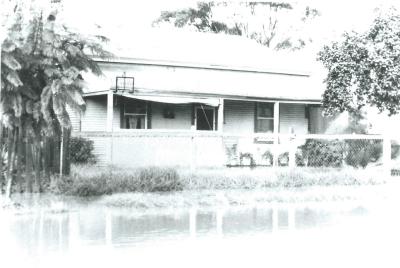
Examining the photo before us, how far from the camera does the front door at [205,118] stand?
22719 mm

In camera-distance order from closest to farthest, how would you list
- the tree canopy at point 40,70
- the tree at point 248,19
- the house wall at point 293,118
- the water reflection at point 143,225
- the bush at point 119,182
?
the water reflection at point 143,225, the tree canopy at point 40,70, the bush at point 119,182, the house wall at point 293,118, the tree at point 248,19

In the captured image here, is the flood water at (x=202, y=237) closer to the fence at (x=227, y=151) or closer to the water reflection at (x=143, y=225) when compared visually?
the water reflection at (x=143, y=225)

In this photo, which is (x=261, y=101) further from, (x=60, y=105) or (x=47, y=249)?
(x=47, y=249)

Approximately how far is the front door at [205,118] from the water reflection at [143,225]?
10599 mm

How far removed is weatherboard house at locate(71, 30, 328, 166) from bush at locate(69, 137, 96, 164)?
39 centimetres

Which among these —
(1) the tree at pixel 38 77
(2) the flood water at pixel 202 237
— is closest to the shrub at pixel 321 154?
(2) the flood water at pixel 202 237

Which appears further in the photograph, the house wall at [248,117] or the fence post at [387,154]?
the house wall at [248,117]

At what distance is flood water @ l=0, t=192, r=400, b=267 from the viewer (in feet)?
24.1

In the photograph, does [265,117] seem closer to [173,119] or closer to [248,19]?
[173,119]

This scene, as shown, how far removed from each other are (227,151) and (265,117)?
3.28 metres

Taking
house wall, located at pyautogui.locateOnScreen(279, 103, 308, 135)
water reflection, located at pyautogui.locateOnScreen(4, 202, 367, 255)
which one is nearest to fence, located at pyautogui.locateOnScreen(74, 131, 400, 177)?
house wall, located at pyautogui.locateOnScreen(279, 103, 308, 135)

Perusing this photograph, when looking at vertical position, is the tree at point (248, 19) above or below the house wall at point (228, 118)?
above

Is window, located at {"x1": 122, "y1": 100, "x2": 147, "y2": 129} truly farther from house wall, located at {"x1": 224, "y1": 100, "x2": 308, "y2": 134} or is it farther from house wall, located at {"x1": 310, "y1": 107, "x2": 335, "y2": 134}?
house wall, located at {"x1": 310, "y1": 107, "x2": 335, "y2": 134}

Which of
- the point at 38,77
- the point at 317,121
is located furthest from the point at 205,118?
the point at 38,77
